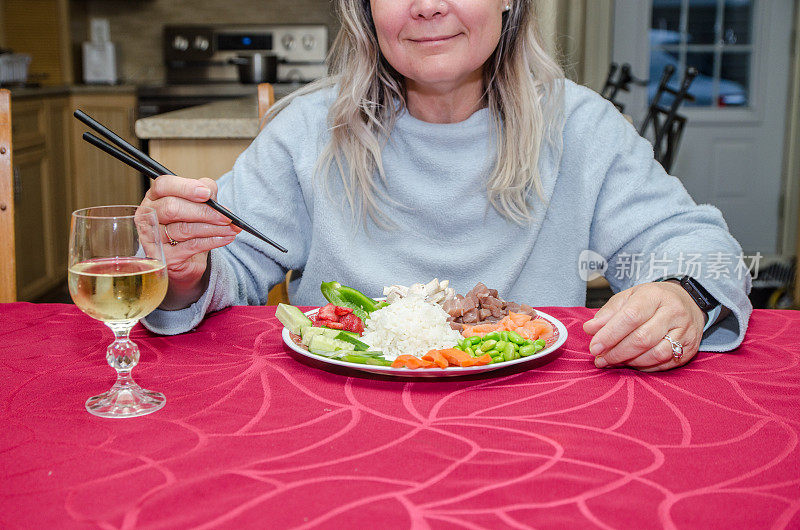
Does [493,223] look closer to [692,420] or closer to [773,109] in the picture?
[692,420]

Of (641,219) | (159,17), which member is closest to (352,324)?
(641,219)

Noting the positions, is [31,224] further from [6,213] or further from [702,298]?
[702,298]

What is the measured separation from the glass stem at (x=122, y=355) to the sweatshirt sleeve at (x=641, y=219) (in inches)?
26.9

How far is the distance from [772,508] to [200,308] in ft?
2.34

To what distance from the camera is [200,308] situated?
101 cm

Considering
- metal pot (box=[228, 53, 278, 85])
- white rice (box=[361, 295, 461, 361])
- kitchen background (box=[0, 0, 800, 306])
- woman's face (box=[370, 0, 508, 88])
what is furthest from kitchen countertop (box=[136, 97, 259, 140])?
kitchen background (box=[0, 0, 800, 306])

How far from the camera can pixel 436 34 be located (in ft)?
4.00

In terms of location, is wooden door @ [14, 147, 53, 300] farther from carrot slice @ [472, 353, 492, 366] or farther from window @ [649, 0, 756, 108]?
window @ [649, 0, 756, 108]

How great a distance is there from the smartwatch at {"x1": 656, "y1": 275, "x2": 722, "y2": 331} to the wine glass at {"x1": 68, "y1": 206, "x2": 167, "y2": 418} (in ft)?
2.12

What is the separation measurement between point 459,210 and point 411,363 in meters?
0.61

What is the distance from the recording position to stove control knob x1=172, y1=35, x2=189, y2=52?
199 inches

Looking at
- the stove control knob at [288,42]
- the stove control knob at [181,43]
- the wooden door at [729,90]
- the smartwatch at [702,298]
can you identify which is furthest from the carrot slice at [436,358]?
the stove control knob at [181,43]

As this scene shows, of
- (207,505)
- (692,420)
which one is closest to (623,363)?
(692,420)

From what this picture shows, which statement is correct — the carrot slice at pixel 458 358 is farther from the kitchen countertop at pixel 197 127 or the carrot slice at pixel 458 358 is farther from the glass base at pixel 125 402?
the kitchen countertop at pixel 197 127
